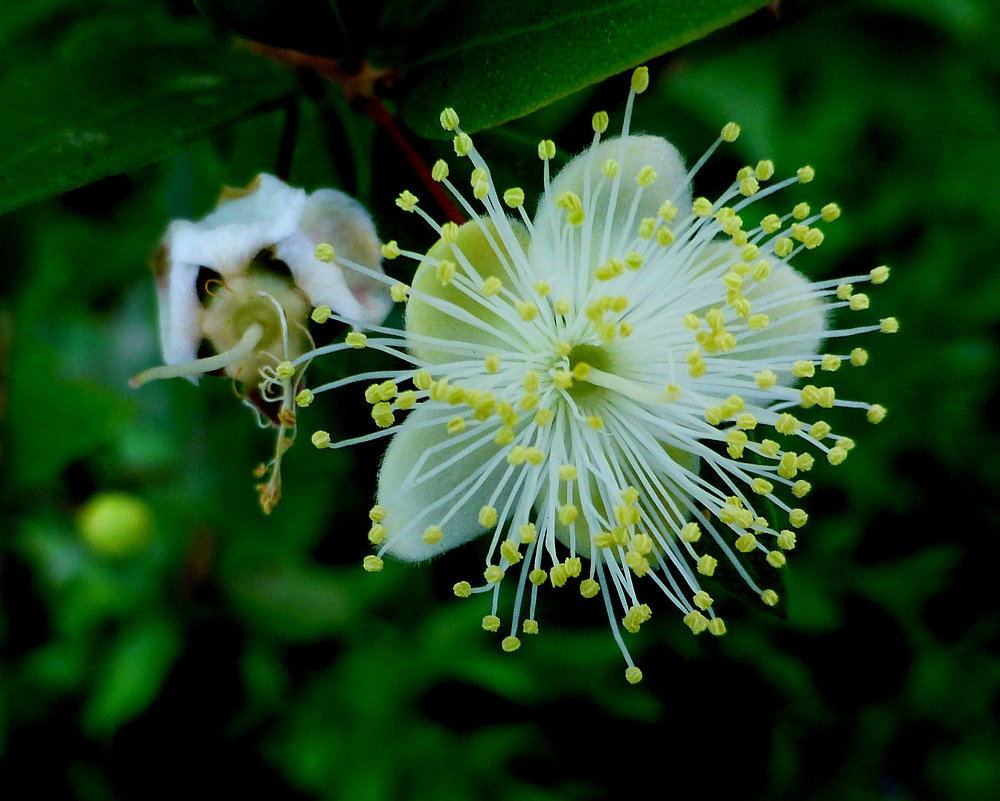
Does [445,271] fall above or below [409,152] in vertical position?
below


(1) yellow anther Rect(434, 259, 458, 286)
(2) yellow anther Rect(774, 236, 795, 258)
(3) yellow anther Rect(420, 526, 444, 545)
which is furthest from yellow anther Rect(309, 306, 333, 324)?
(2) yellow anther Rect(774, 236, 795, 258)

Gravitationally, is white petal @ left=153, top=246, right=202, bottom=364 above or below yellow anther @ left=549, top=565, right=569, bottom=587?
above

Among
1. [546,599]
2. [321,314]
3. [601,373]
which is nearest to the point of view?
[321,314]

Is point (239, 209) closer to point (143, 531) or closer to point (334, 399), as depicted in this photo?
point (334, 399)

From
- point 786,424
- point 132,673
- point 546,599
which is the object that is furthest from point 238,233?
point 132,673

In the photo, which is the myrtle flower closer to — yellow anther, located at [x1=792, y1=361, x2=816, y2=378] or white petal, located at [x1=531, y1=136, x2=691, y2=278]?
white petal, located at [x1=531, y1=136, x2=691, y2=278]

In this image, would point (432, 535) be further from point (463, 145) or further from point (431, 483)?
point (463, 145)
